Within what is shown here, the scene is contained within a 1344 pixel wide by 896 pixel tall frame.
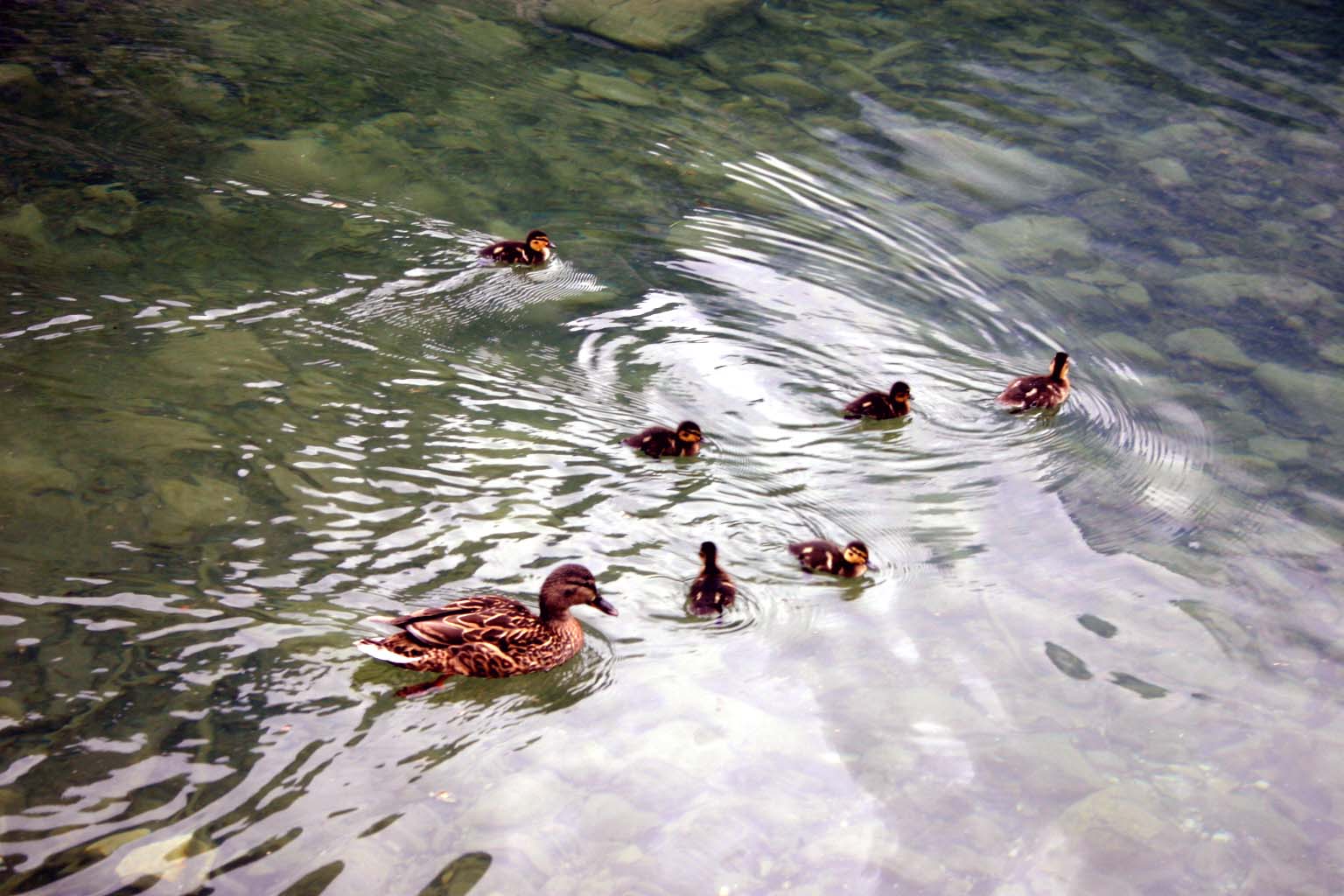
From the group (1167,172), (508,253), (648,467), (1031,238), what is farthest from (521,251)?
(1167,172)

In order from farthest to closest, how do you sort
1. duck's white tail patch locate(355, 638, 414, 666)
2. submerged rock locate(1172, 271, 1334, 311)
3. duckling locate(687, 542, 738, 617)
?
submerged rock locate(1172, 271, 1334, 311) → duckling locate(687, 542, 738, 617) → duck's white tail patch locate(355, 638, 414, 666)

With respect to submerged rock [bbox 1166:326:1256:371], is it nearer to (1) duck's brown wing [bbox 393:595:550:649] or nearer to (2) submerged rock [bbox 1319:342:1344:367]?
(2) submerged rock [bbox 1319:342:1344:367]

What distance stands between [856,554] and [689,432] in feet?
4.23

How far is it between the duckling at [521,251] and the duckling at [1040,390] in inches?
131

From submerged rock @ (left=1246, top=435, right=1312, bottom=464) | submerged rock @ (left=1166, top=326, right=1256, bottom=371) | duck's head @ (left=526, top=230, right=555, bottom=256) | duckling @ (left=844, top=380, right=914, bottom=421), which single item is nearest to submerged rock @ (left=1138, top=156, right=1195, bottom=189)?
submerged rock @ (left=1166, top=326, right=1256, bottom=371)

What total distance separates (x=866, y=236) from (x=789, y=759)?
18.5ft

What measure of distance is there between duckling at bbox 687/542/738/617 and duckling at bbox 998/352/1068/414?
2.70 m

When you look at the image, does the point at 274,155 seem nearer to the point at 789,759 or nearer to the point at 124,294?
the point at 124,294

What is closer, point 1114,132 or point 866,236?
point 866,236

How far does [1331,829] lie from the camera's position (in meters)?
4.96

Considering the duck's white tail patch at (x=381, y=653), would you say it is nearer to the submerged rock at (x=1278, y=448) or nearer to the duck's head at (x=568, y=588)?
the duck's head at (x=568, y=588)

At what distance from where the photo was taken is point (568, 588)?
522 cm

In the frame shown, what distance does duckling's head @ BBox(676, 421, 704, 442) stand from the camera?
6.71 meters

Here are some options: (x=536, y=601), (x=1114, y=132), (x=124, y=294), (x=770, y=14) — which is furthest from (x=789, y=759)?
(x=770, y=14)
